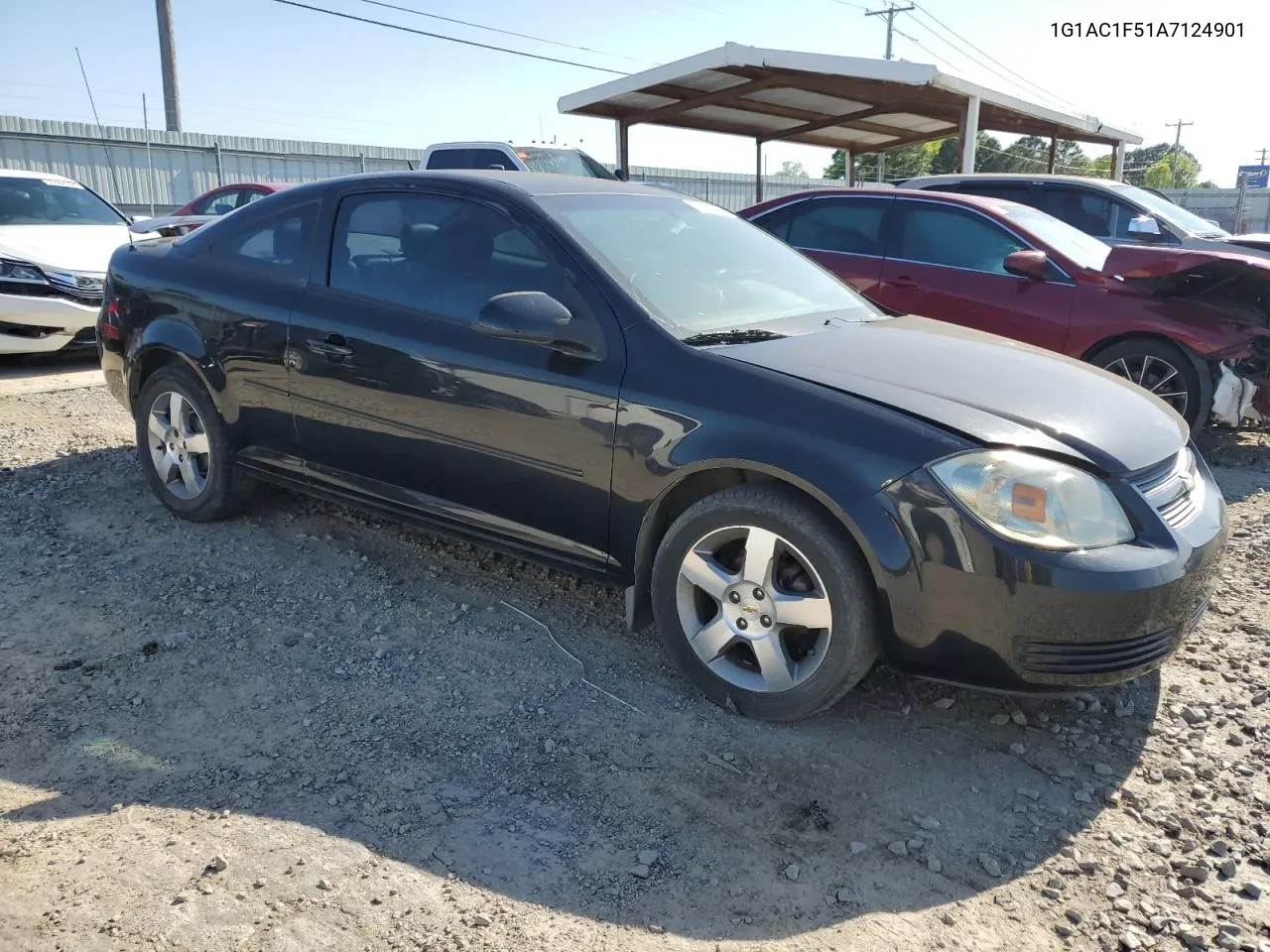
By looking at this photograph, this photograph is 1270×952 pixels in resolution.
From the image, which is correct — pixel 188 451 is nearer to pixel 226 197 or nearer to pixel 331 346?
pixel 331 346

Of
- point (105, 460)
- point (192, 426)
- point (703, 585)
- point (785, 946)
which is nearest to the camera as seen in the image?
point (785, 946)

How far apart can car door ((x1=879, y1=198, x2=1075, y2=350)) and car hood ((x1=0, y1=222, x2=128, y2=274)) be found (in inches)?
237

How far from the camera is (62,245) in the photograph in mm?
8469

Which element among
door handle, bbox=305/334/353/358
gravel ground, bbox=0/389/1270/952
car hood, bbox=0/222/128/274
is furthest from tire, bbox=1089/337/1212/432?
car hood, bbox=0/222/128/274

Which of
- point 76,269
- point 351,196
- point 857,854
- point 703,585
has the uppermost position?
point 351,196

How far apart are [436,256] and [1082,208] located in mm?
7228

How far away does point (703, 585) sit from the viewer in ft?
9.97

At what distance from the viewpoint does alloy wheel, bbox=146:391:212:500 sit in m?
4.57

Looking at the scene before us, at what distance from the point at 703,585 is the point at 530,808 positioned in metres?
0.85

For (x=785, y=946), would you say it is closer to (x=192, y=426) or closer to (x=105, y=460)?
(x=192, y=426)

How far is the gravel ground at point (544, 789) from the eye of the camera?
225cm

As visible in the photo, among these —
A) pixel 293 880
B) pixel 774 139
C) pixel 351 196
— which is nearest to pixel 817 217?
pixel 351 196

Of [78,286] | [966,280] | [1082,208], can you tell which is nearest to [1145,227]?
[1082,208]

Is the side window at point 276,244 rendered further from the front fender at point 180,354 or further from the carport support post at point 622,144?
the carport support post at point 622,144
